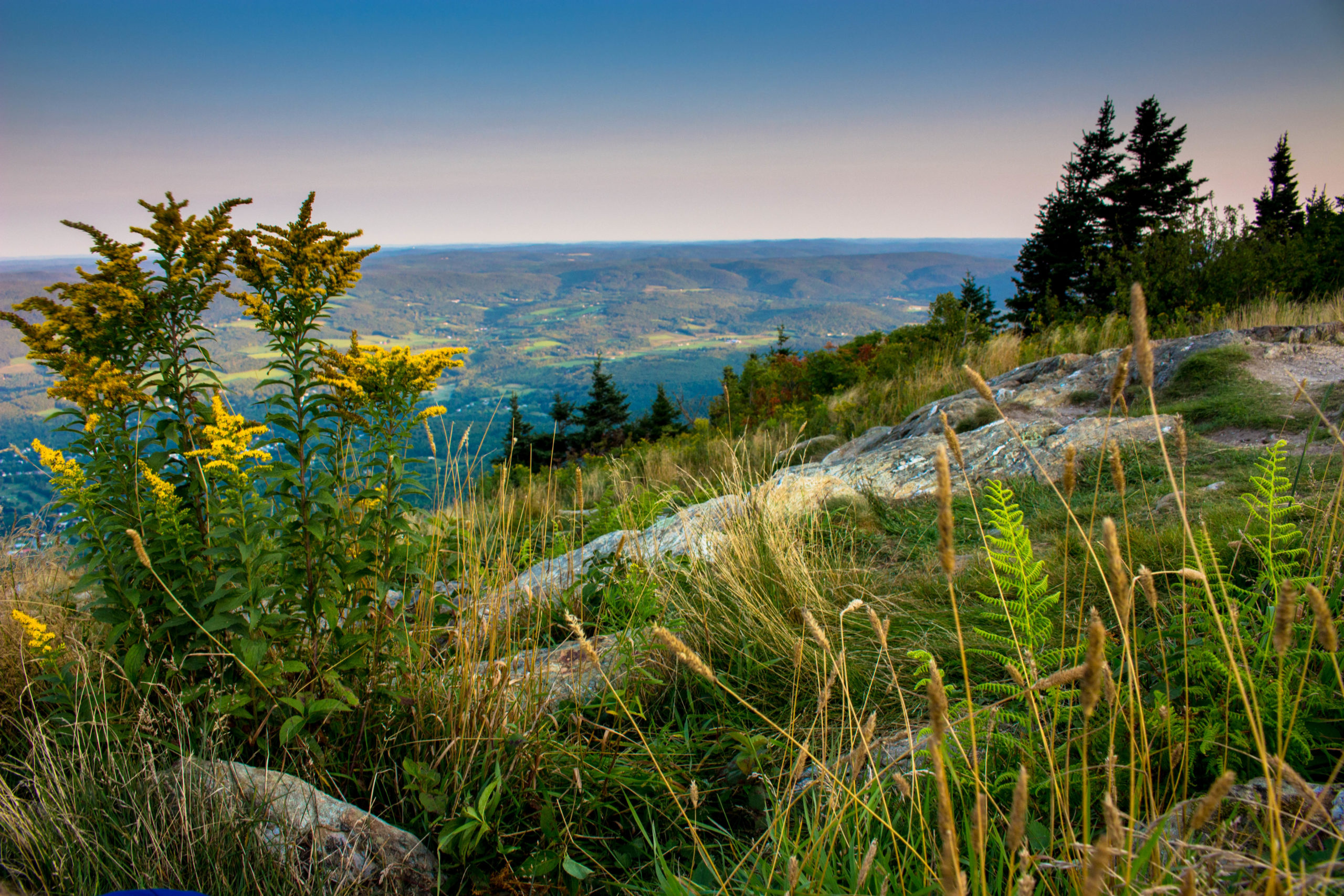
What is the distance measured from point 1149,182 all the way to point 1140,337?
4239 centimetres

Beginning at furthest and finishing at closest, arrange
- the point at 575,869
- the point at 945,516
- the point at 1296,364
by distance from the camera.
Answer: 1. the point at 1296,364
2. the point at 575,869
3. the point at 945,516

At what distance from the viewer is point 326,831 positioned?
6.03ft

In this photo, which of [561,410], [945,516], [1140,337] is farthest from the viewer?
[561,410]

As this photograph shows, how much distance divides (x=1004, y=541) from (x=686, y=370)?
13700 cm

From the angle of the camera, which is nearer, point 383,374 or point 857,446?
point 383,374

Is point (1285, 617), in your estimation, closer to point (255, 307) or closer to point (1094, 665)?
point (1094, 665)

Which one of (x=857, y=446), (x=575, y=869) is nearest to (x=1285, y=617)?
(x=575, y=869)

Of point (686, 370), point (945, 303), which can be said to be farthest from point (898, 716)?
point (686, 370)

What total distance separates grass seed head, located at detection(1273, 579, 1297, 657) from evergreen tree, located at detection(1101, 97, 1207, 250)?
39482 mm

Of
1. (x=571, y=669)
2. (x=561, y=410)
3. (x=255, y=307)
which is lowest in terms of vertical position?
(x=561, y=410)

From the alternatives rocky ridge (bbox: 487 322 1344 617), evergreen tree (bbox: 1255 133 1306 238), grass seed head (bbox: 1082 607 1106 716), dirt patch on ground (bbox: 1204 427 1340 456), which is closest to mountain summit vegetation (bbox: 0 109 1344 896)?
grass seed head (bbox: 1082 607 1106 716)

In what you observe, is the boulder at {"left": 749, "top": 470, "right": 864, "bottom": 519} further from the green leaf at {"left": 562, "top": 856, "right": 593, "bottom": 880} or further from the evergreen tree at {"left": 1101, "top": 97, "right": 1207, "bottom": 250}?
the evergreen tree at {"left": 1101, "top": 97, "right": 1207, "bottom": 250}

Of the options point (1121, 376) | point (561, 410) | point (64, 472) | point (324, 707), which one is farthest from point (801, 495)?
point (561, 410)

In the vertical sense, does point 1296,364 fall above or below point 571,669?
above
